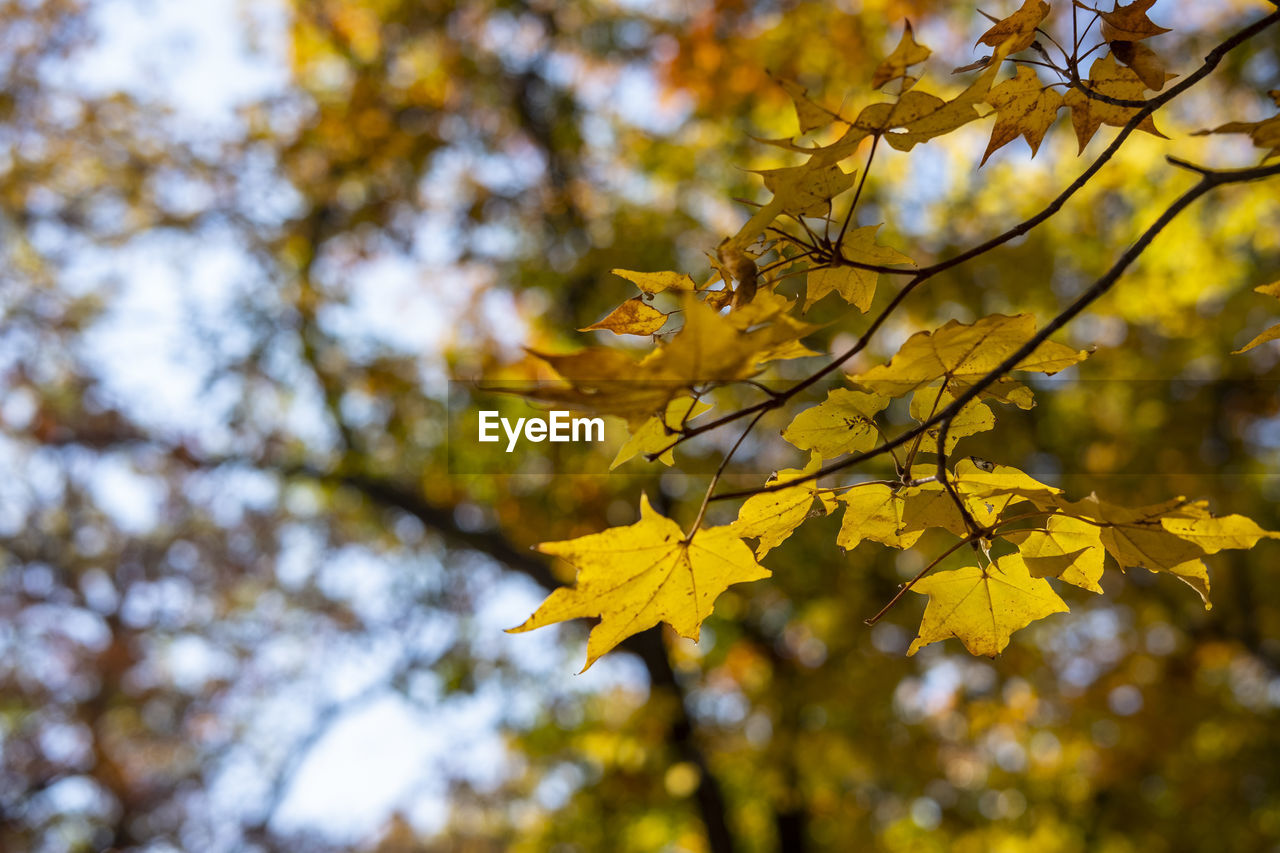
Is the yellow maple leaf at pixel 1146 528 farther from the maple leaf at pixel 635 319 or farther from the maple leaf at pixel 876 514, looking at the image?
the maple leaf at pixel 635 319

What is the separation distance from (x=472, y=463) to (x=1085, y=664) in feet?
11.4

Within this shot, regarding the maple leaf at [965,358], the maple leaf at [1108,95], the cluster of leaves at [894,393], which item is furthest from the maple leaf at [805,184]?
the maple leaf at [1108,95]

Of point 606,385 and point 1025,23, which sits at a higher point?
point 1025,23

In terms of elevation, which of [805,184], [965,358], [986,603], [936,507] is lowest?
[986,603]

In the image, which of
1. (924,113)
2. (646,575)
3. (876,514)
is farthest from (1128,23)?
(646,575)

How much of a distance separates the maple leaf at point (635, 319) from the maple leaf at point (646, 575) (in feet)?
0.53

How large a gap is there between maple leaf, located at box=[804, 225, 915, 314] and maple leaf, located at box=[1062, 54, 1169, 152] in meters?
0.17

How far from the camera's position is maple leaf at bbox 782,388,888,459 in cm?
68

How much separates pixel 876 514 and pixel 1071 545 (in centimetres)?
16

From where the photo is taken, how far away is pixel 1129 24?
2.06 feet

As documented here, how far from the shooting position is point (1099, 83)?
67 cm

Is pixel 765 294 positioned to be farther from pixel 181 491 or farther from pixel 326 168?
pixel 181 491

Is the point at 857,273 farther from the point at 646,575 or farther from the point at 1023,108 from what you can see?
the point at 646,575

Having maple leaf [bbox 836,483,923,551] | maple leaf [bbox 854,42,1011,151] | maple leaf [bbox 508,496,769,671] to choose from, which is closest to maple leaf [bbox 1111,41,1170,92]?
maple leaf [bbox 854,42,1011,151]
